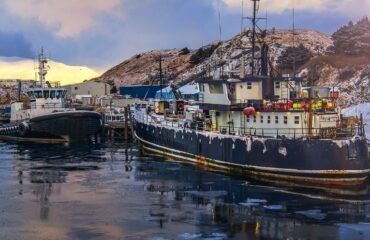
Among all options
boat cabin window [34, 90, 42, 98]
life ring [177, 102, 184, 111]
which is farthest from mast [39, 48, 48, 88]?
life ring [177, 102, 184, 111]

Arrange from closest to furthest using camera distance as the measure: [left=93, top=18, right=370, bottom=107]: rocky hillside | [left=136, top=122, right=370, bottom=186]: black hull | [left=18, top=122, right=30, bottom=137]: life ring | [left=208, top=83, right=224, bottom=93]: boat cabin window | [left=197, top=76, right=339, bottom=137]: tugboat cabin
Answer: [left=136, top=122, right=370, bottom=186]: black hull < [left=197, top=76, right=339, bottom=137]: tugboat cabin < [left=208, top=83, right=224, bottom=93]: boat cabin window < [left=18, top=122, right=30, bottom=137]: life ring < [left=93, top=18, right=370, bottom=107]: rocky hillside

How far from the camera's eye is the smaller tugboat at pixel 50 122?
72.7 m

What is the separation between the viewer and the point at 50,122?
2864 inches

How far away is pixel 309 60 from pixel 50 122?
198 feet

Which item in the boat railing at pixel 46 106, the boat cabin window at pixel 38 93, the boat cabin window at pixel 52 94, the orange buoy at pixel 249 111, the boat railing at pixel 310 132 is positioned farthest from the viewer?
the boat cabin window at pixel 52 94

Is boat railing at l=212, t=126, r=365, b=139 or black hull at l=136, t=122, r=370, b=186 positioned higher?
boat railing at l=212, t=126, r=365, b=139

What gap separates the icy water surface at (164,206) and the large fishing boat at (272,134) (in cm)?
174

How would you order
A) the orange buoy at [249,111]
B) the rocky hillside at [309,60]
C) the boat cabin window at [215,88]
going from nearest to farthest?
the orange buoy at [249,111] < the boat cabin window at [215,88] < the rocky hillside at [309,60]

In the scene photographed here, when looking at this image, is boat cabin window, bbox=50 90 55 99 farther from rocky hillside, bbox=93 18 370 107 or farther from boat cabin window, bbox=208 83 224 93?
boat cabin window, bbox=208 83 224 93

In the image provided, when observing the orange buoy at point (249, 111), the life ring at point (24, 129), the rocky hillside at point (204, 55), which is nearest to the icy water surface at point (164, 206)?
the orange buoy at point (249, 111)

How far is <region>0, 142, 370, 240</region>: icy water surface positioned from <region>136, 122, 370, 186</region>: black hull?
1502 millimetres

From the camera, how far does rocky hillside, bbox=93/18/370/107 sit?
94.1 m

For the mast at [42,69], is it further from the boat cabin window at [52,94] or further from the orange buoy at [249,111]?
the orange buoy at [249,111]

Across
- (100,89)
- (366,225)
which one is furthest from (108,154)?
(100,89)
